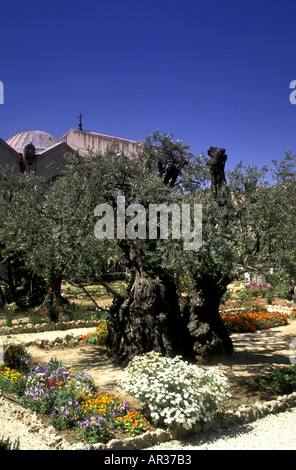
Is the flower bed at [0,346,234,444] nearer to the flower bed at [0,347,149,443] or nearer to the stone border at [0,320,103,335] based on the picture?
the flower bed at [0,347,149,443]

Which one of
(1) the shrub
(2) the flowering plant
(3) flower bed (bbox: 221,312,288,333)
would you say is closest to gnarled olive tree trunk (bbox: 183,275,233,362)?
(2) the flowering plant

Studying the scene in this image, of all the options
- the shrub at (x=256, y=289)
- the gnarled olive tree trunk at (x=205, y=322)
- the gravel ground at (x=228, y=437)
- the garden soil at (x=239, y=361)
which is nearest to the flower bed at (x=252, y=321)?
the garden soil at (x=239, y=361)

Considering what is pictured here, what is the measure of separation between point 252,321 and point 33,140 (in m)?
32.2

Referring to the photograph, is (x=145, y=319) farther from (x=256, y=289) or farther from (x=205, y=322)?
(x=256, y=289)

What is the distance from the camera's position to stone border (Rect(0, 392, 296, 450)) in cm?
530

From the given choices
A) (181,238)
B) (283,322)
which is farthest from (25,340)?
(283,322)

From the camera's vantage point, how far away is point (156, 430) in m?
5.78

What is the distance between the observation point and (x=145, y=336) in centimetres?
890

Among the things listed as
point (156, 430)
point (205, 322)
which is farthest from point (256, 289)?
point (156, 430)

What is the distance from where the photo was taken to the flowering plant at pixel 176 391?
577 cm

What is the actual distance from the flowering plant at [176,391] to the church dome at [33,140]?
35165mm

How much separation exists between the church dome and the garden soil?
103 feet

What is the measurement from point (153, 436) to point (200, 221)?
4.32 m

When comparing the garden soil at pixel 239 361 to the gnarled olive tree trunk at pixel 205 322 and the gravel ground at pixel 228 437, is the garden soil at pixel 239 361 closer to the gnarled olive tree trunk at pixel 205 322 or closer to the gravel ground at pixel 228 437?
the gnarled olive tree trunk at pixel 205 322
